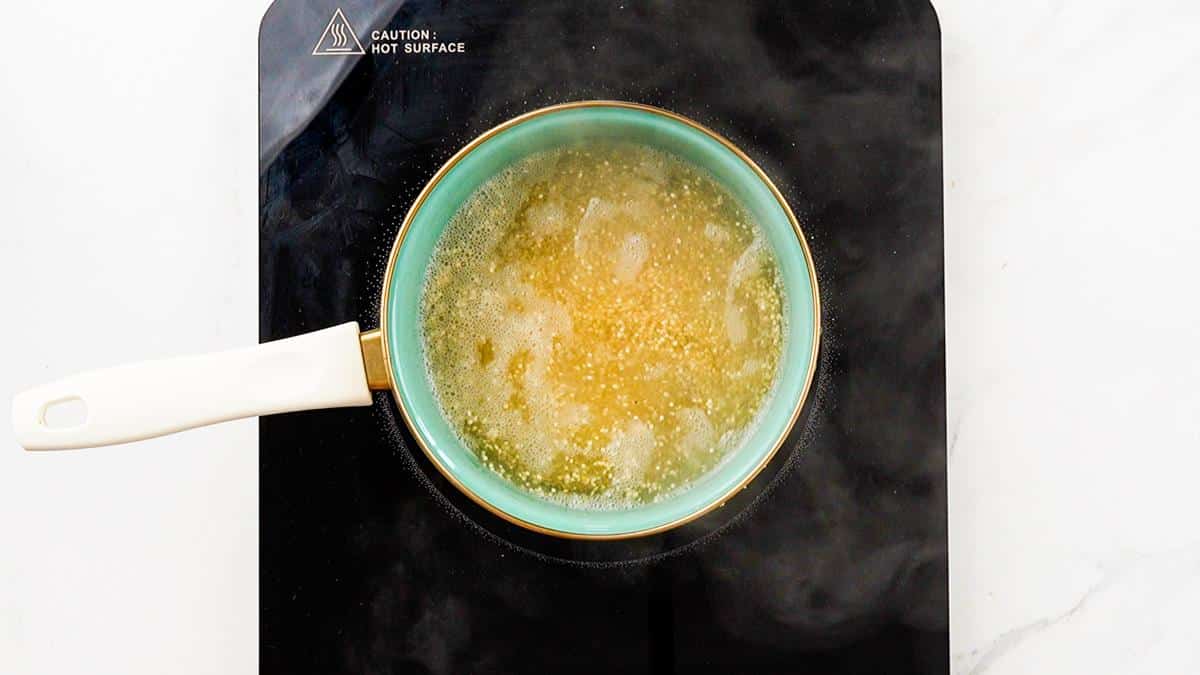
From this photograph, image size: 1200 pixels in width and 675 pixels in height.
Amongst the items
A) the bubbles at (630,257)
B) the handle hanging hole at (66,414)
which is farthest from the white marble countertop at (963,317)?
the bubbles at (630,257)

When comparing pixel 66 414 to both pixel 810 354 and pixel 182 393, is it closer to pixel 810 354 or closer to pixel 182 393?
pixel 182 393

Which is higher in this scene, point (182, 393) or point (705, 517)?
point (182, 393)

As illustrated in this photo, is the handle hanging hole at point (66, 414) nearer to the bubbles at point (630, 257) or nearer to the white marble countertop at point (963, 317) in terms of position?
the white marble countertop at point (963, 317)

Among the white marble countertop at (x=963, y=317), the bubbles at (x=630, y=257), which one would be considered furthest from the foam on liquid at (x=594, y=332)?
the white marble countertop at (x=963, y=317)

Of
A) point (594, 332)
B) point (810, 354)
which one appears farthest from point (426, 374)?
point (810, 354)

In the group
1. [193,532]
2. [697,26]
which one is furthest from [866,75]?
[193,532]

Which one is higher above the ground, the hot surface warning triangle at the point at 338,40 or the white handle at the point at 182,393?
the hot surface warning triangle at the point at 338,40

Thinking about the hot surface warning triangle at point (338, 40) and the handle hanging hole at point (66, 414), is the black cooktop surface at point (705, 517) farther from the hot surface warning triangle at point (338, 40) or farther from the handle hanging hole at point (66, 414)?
the handle hanging hole at point (66, 414)
